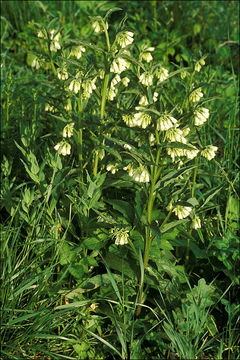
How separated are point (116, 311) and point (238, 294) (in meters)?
0.71

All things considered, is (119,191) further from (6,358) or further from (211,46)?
(211,46)

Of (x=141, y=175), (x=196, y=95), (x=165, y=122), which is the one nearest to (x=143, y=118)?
(x=165, y=122)

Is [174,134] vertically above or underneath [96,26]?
underneath

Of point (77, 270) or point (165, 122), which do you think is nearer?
point (165, 122)

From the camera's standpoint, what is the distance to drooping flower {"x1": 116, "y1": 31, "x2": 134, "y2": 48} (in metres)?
2.22

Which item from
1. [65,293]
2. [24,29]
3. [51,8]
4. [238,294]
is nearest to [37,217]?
[65,293]

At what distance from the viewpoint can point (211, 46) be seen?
184 inches

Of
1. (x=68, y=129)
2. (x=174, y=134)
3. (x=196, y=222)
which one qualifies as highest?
(x=174, y=134)

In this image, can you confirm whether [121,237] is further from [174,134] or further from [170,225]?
[174,134]

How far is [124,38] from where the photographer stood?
2227mm

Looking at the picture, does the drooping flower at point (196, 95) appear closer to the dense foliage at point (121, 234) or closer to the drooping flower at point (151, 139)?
the dense foliage at point (121, 234)

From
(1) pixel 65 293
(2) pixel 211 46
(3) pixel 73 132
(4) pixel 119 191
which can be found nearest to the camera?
(1) pixel 65 293

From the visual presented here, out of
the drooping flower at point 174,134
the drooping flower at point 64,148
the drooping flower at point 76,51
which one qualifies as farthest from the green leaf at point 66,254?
the drooping flower at point 76,51

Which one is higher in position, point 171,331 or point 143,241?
point 143,241
